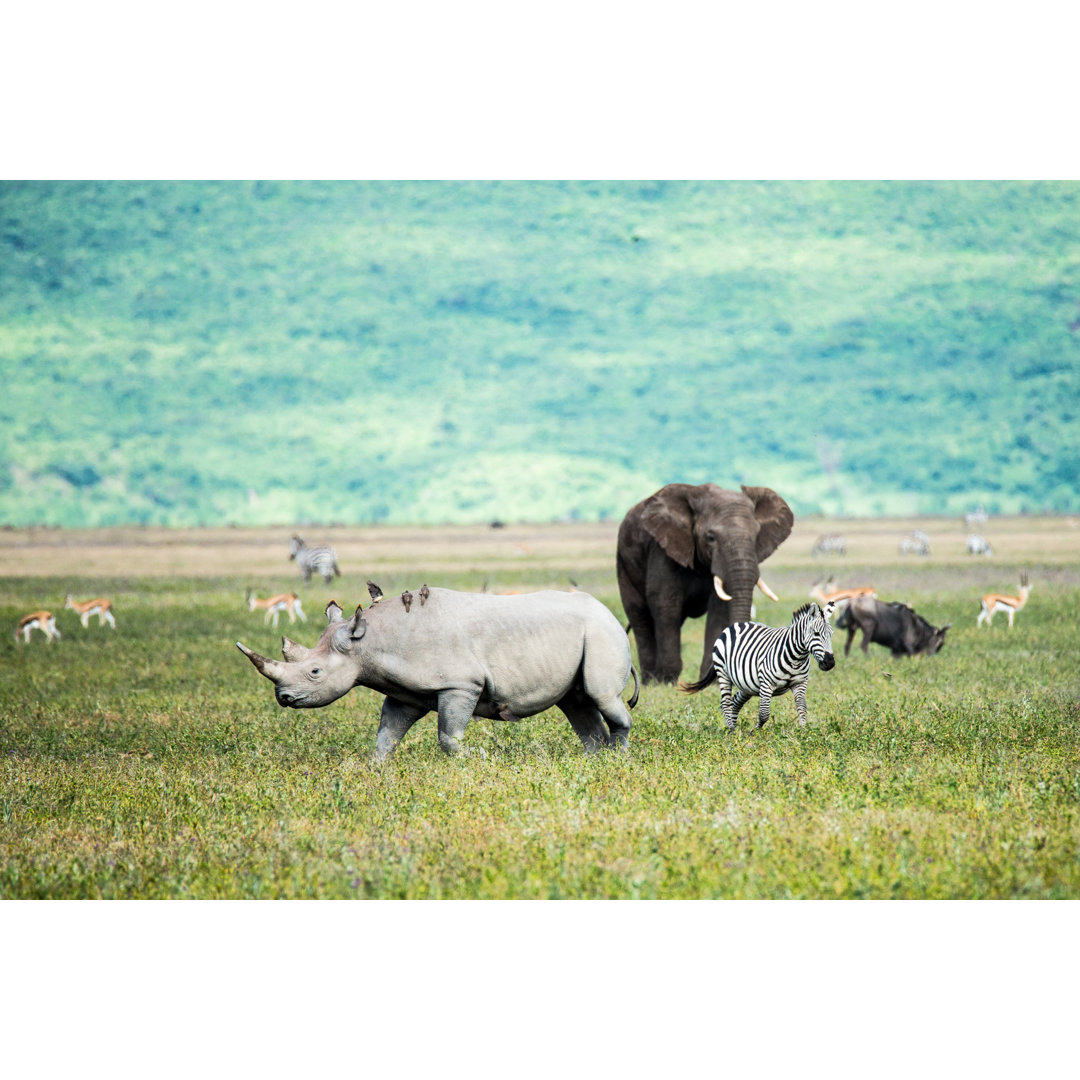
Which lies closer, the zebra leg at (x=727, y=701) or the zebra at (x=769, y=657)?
the zebra at (x=769, y=657)

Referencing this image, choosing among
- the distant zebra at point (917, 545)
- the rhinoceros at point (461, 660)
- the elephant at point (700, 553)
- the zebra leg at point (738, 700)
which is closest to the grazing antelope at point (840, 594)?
the elephant at point (700, 553)

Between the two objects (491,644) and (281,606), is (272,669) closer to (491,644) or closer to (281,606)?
(491,644)

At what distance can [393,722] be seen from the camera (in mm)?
11961

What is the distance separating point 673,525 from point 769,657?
579 cm

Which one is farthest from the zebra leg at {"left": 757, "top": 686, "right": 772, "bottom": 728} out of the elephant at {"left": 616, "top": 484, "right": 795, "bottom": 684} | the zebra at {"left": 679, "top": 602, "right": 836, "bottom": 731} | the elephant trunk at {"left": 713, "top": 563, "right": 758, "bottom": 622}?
the elephant trunk at {"left": 713, "top": 563, "right": 758, "bottom": 622}

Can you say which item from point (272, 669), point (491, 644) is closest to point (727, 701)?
point (491, 644)

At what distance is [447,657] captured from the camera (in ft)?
37.0

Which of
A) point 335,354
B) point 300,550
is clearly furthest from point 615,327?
point 300,550

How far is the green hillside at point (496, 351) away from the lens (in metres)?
126

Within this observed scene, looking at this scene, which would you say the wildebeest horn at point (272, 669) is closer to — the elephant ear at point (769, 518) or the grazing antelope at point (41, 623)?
the elephant ear at point (769, 518)

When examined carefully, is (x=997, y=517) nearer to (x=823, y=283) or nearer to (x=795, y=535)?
(x=795, y=535)

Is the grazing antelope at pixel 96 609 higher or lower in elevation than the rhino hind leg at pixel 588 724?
lower

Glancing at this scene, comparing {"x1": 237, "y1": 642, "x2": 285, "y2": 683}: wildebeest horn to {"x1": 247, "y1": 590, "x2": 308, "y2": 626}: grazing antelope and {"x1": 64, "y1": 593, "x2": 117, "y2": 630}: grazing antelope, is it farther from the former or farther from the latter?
{"x1": 64, "y1": 593, "x2": 117, "y2": 630}: grazing antelope

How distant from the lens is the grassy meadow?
846 cm
